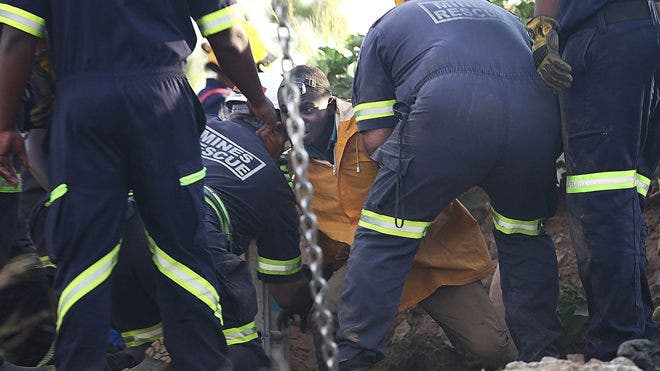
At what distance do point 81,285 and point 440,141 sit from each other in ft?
4.96

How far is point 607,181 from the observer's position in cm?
399

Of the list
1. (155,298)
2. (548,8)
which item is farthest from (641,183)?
(155,298)

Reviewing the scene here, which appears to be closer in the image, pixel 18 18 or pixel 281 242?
pixel 18 18

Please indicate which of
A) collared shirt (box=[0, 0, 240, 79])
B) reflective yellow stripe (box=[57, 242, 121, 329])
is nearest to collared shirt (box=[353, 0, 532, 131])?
collared shirt (box=[0, 0, 240, 79])

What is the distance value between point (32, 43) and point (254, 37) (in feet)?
13.4

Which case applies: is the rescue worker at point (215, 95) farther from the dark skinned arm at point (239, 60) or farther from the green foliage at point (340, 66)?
the dark skinned arm at point (239, 60)

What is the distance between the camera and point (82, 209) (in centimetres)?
354

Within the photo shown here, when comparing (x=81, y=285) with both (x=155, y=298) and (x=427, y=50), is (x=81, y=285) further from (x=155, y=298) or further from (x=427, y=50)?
(x=427, y=50)

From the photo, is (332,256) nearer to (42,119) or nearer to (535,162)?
(535,162)

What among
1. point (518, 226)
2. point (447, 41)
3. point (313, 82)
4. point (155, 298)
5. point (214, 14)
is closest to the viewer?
point (214, 14)

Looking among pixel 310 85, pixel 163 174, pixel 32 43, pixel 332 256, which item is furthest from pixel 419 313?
pixel 32 43

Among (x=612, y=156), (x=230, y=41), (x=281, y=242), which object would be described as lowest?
(x=281, y=242)

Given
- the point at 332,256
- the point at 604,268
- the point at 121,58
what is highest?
the point at 121,58

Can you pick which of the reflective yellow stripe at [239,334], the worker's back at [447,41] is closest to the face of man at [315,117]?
the worker's back at [447,41]
